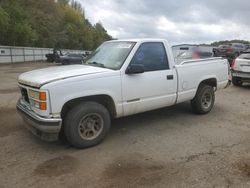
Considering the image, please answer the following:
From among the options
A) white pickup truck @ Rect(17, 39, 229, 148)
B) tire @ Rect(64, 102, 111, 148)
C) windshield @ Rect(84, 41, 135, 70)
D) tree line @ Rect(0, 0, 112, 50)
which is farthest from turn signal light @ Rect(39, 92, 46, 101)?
tree line @ Rect(0, 0, 112, 50)

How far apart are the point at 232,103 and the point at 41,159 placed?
6.14 meters

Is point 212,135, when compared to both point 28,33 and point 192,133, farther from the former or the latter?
point 28,33

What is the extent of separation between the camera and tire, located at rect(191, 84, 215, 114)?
6.65 m

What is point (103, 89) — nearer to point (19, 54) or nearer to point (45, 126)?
point (45, 126)

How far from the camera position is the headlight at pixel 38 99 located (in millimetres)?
4232

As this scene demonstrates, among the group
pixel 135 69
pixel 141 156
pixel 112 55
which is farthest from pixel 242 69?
pixel 141 156

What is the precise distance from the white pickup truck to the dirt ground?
0.41 metres

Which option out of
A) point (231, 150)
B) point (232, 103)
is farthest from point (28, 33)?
point (231, 150)

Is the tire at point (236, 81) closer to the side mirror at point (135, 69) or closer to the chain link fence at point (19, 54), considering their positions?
the side mirror at point (135, 69)

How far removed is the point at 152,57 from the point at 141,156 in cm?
216

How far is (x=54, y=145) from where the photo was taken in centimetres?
489

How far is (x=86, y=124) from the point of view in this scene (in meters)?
4.77

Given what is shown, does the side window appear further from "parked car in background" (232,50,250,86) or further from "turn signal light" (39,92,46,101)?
"parked car in background" (232,50,250,86)

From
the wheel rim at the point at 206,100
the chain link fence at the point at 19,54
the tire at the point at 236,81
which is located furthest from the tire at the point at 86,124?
the chain link fence at the point at 19,54
